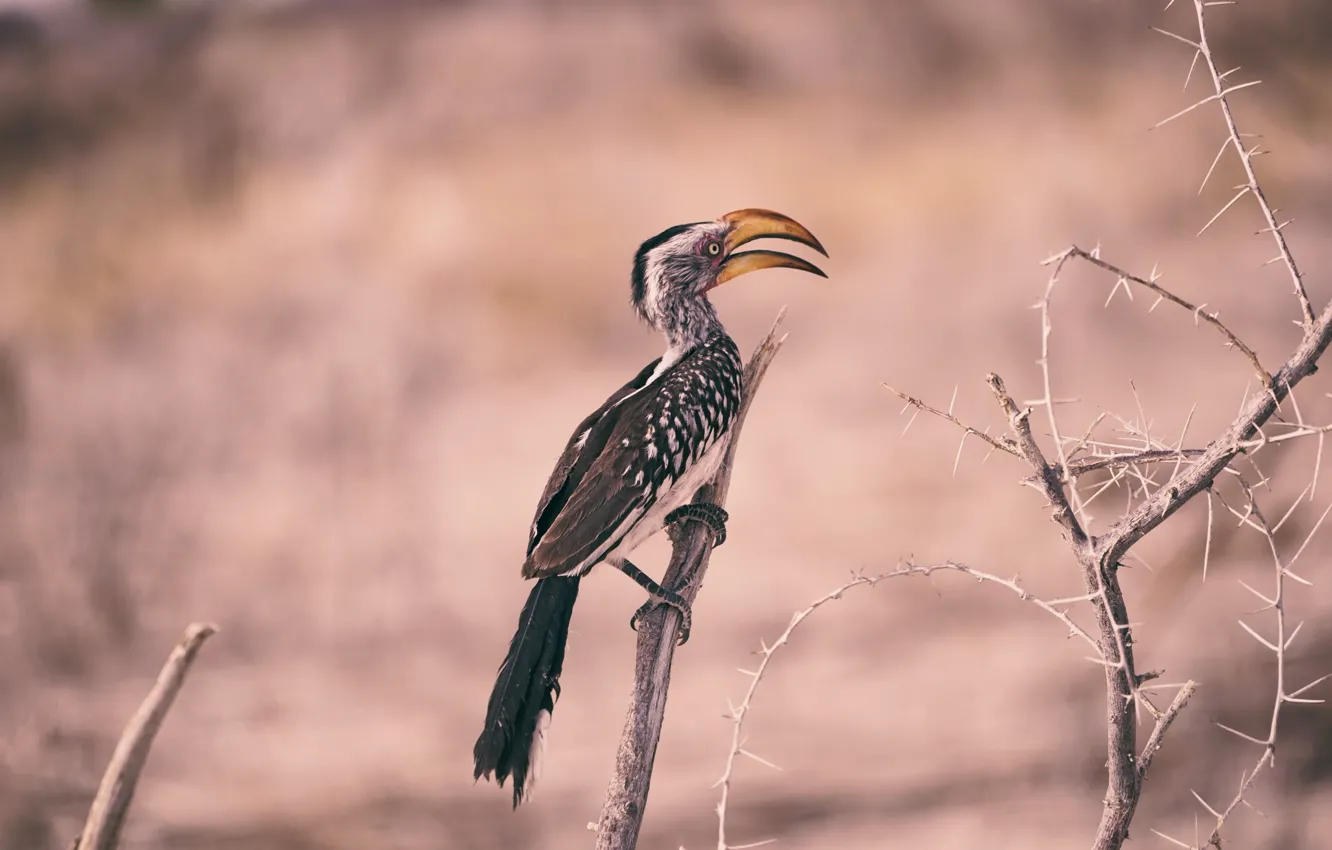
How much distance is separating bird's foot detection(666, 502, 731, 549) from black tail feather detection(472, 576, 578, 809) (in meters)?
0.45

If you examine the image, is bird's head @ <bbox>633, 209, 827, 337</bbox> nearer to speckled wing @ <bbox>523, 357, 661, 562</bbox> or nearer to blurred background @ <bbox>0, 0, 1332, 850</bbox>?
speckled wing @ <bbox>523, 357, 661, 562</bbox>

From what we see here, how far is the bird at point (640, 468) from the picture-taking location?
6.35ft

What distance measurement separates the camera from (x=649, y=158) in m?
8.96

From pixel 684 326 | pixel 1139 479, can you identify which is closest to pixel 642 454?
pixel 684 326

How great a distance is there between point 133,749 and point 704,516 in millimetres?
1084

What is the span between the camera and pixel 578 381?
325 inches

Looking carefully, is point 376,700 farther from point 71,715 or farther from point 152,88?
point 152,88

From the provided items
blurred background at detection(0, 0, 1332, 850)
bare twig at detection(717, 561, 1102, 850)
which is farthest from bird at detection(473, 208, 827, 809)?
blurred background at detection(0, 0, 1332, 850)

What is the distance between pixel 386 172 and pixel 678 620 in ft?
24.8

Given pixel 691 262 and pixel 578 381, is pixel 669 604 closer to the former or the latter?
pixel 691 262

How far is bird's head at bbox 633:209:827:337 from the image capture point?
8.14 ft

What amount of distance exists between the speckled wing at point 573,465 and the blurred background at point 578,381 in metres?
3.92

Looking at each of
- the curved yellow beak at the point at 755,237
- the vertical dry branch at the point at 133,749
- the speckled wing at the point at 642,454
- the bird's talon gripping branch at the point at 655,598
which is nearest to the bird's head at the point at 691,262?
the curved yellow beak at the point at 755,237

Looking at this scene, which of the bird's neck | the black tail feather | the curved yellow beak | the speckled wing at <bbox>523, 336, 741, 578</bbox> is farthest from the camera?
the bird's neck
